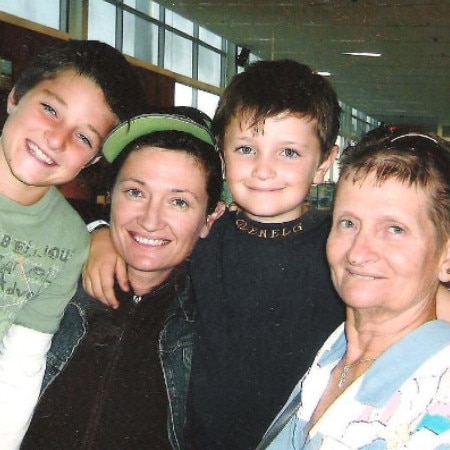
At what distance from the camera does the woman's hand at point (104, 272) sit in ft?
6.47

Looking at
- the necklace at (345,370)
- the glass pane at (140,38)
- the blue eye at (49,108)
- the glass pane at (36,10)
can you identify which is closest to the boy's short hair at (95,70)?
the blue eye at (49,108)

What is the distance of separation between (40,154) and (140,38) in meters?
10.1

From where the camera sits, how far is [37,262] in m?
1.95

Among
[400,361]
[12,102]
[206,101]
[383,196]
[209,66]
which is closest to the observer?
[400,361]

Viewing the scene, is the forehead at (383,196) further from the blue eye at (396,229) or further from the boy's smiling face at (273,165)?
the boy's smiling face at (273,165)

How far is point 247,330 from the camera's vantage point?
6.47ft

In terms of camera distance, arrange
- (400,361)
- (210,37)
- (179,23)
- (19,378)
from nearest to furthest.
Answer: (400,361)
(19,378)
(179,23)
(210,37)

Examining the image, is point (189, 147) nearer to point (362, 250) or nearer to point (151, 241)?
point (151, 241)

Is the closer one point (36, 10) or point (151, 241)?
point (151, 241)

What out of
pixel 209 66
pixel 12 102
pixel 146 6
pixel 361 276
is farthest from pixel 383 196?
pixel 209 66

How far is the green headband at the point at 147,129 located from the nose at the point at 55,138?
0.14m

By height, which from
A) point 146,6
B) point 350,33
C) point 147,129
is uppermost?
point 146,6

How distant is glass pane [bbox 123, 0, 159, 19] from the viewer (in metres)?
10.9

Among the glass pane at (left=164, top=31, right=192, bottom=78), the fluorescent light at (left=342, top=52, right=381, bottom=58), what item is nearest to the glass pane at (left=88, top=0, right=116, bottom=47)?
the glass pane at (left=164, top=31, right=192, bottom=78)
